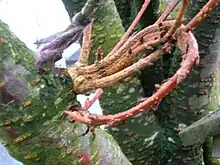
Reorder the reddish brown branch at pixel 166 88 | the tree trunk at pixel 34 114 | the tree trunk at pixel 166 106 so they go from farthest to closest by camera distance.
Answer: the tree trunk at pixel 166 106
the tree trunk at pixel 34 114
the reddish brown branch at pixel 166 88

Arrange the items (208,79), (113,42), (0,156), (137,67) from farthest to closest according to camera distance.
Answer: (0,156)
(208,79)
(113,42)
(137,67)

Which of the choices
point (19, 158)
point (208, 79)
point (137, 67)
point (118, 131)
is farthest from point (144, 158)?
point (137, 67)

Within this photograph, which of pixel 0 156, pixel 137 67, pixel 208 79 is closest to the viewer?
pixel 137 67

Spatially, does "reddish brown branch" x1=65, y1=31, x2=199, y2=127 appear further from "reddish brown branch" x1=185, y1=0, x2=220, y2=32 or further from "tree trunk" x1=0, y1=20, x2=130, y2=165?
"tree trunk" x1=0, y1=20, x2=130, y2=165

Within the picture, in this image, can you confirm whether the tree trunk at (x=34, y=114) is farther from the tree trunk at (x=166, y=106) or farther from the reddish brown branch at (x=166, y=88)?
the tree trunk at (x=166, y=106)

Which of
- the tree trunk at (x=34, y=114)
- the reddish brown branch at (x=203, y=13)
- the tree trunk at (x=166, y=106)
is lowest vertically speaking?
the tree trunk at (x=166, y=106)

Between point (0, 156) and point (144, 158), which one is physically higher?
point (144, 158)

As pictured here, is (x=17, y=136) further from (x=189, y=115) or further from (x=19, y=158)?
(x=189, y=115)

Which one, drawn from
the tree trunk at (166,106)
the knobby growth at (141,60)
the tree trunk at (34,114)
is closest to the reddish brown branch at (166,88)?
the knobby growth at (141,60)

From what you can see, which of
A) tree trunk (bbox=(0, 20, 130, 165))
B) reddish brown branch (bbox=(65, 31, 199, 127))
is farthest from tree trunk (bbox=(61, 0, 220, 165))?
reddish brown branch (bbox=(65, 31, 199, 127))
